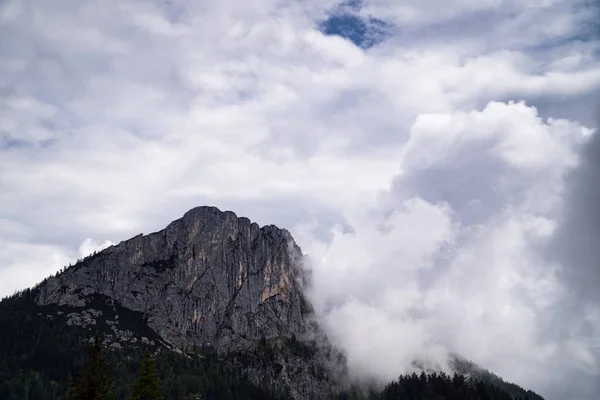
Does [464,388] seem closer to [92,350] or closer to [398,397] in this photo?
[398,397]

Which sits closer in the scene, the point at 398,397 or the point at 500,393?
the point at 500,393

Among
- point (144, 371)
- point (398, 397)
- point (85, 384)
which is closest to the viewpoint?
point (85, 384)

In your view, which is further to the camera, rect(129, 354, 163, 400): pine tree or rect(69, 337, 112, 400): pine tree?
rect(129, 354, 163, 400): pine tree

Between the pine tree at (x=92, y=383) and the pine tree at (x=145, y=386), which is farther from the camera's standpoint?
the pine tree at (x=145, y=386)

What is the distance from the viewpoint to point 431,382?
195250mm

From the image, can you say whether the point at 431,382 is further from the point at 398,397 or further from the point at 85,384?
the point at 85,384

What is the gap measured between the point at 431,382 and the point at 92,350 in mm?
174961

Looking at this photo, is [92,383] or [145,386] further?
[145,386]

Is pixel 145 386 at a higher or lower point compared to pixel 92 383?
higher

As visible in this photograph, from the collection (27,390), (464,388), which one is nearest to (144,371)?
(464,388)

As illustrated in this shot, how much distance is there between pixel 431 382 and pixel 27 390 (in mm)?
162524

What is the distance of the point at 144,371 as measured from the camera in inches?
2115

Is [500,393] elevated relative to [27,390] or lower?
elevated

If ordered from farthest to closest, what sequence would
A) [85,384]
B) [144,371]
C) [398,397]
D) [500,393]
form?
[398,397]
[500,393]
[144,371]
[85,384]
